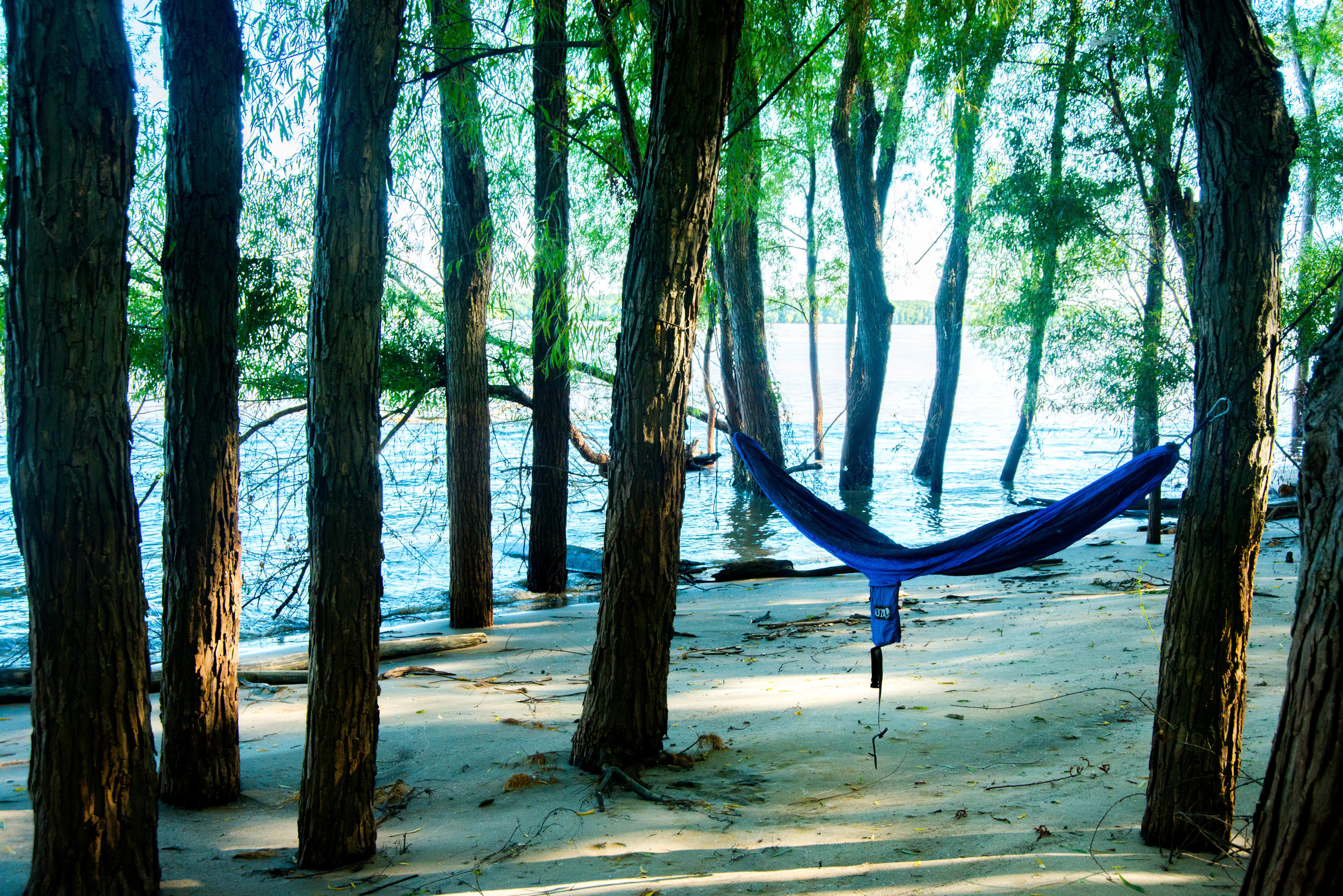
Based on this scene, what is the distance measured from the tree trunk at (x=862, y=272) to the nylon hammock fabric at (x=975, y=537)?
24.1 ft

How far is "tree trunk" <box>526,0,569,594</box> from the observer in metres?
4.91

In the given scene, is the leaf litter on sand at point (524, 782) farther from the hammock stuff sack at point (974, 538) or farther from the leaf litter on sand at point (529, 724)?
the hammock stuff sack at point (974, 538)

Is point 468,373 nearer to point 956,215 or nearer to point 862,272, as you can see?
point 862,272

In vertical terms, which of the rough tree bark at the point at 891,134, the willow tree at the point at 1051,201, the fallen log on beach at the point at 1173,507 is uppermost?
the rough tree bark at the point at 891,134

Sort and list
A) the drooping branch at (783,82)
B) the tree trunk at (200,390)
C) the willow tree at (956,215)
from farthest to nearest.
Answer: the willow tree at (956,215) < the drooping branch at (783,82) < the tree trunk at (200,390)

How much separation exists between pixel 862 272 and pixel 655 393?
8504 mm

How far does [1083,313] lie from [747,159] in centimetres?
625

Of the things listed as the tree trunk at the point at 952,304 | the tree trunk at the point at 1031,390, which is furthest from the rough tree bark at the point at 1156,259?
the tree trunk at the point at 952,304

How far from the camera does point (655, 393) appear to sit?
2.96 meters

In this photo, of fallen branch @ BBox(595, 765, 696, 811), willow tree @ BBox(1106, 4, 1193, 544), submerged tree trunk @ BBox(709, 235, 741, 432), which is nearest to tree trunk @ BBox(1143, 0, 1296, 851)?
fallen branch @ BBox(595, 765, 696, 811)

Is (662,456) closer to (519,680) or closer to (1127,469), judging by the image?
(1127,469)

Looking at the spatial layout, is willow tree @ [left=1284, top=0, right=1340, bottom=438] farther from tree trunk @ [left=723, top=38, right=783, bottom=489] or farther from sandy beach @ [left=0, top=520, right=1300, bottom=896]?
tree trunk @ [left=723, top=38, right=783, bottom=489]

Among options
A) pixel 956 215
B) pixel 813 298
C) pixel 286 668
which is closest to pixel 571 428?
pixel 286 668

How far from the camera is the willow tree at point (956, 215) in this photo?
8.47 metres
